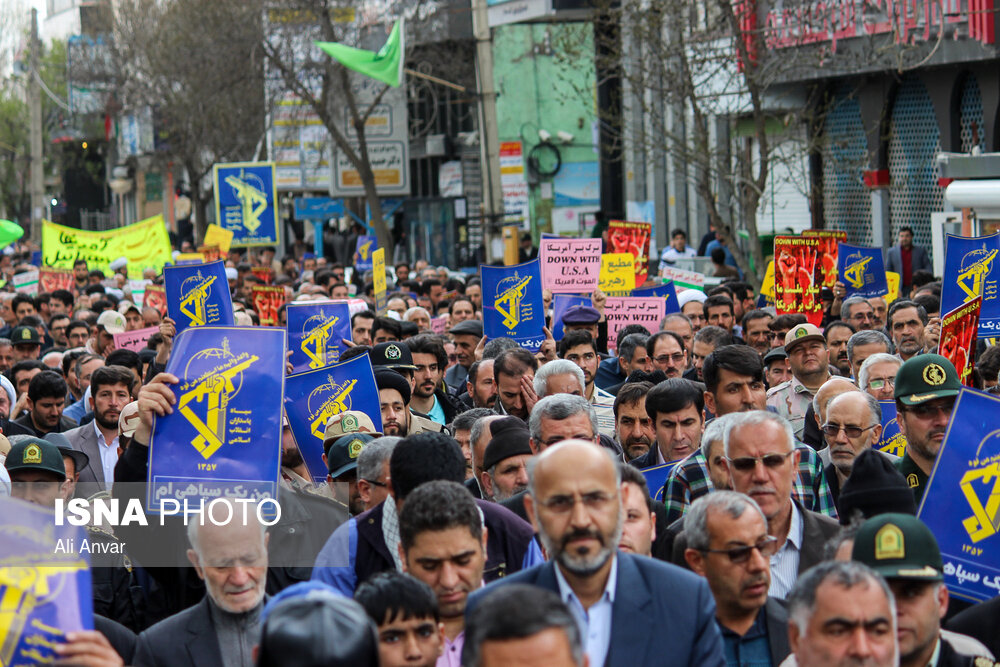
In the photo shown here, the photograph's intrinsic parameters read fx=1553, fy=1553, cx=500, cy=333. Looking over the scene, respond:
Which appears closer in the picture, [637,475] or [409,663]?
[409,663]

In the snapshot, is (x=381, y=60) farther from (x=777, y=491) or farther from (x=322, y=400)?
(x=777, y=491)

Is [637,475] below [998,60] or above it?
below

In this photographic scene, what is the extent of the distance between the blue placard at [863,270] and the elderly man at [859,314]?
Result: 2.86 m

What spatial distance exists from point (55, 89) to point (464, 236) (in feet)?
125

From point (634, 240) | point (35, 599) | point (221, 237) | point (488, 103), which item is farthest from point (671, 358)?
point (221, 237)

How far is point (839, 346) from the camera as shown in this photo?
11195 millimetres

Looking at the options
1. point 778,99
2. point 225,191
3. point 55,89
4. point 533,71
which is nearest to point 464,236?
point 533,71

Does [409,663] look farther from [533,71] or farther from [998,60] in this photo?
[533,71]

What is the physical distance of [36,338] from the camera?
1348cm

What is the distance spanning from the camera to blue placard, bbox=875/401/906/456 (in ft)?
26.0

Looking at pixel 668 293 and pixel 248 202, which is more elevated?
pixel 248 202

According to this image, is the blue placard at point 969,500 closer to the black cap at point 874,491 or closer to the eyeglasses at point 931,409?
the black cap at point 874,491

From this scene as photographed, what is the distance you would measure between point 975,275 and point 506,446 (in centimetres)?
527

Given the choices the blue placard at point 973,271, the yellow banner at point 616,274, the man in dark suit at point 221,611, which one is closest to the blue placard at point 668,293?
the yellow banner at point 616,274
